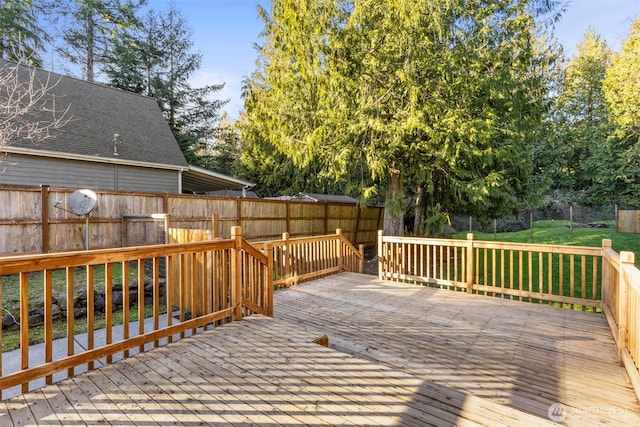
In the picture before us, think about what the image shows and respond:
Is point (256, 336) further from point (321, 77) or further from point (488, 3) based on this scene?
point (488, 3)

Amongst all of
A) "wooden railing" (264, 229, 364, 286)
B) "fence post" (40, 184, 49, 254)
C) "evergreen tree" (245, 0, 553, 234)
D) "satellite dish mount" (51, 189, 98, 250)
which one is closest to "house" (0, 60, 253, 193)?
"fence post" (40, 184, 49, 254)

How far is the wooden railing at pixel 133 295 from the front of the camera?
2.32 meters

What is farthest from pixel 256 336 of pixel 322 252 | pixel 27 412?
pixel 322 252

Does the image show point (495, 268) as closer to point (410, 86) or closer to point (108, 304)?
point (410, 86)

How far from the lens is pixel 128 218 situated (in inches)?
309

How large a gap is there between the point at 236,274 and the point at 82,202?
5.12 metres

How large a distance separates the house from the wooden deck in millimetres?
8473

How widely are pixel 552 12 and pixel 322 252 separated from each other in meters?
8.36

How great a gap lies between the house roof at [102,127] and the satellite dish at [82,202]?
3.13m

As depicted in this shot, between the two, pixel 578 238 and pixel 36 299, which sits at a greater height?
pixel 578 238

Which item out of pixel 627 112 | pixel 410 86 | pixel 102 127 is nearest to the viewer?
pixel 410 86

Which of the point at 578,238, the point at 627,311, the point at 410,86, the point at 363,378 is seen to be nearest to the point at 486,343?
the point at 627,311

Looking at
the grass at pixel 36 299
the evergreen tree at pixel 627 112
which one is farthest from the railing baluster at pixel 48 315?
the evergreen tree at pixel 627 112

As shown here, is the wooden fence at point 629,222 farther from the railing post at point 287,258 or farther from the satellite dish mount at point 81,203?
the satellite dish mount at point 81,203
